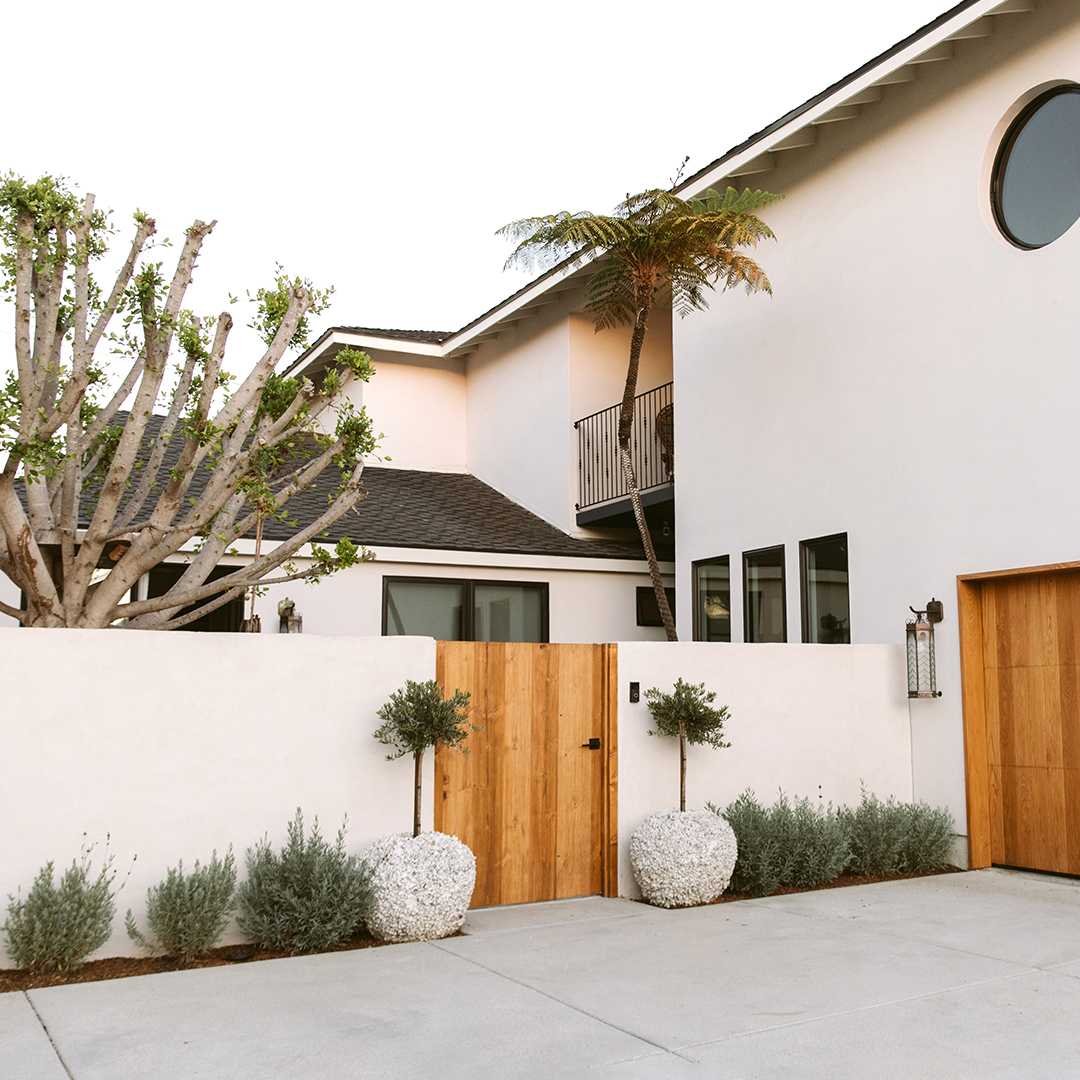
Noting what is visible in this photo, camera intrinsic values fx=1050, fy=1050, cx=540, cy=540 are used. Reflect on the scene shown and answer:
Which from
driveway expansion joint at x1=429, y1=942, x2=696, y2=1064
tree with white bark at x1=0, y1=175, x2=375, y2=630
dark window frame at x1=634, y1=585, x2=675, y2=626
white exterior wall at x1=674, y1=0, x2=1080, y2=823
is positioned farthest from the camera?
dark window frame at x1=634, y1=585, x2=675, y2=626

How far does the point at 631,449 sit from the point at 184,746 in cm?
926

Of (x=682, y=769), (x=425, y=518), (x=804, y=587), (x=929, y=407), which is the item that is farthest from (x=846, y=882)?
(x=425, y=518)

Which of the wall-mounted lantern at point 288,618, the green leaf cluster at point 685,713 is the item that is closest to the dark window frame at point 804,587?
the green leaf cluster at point 685,713

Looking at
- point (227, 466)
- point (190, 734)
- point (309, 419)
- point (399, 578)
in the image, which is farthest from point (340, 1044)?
point (399, 578)

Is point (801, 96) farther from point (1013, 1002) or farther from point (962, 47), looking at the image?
point (1013, 1002)

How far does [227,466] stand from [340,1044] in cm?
424

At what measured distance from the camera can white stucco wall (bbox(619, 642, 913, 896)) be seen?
27.5ft

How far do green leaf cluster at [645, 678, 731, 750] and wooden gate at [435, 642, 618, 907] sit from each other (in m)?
0.35

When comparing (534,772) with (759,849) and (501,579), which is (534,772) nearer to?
(759,849)

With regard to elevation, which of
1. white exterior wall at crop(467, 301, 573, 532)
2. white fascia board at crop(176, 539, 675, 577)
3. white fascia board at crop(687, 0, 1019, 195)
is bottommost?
white fascia board at crop(176, 539, 675, 577)

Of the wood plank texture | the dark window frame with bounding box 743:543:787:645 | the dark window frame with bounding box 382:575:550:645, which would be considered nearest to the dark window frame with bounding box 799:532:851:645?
the dark window frame with bounding box 743:543:787:645

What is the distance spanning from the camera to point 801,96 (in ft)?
36.3

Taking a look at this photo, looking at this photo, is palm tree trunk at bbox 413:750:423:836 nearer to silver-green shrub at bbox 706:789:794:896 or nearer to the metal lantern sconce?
silver-green shrub at bbox 706:789:794:896

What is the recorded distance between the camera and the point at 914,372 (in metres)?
9.82
